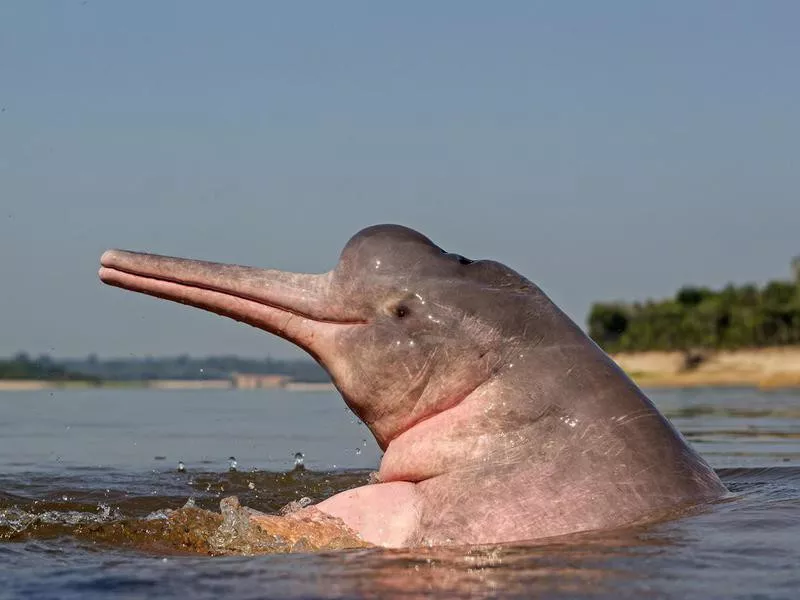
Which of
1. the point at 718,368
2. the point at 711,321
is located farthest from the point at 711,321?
the point at 718,368

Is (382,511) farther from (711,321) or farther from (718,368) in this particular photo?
(711,321)

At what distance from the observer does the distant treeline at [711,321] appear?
90688mm

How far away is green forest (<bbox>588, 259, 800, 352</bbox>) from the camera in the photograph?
90.7 m

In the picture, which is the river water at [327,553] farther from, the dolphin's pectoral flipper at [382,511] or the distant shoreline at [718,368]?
the distant shoreline at [718,368]

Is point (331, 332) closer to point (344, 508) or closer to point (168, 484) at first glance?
point (344, 508)

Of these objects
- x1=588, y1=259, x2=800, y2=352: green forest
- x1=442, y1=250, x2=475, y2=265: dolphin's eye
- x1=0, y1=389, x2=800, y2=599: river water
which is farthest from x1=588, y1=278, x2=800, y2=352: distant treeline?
x1=442, y1=250, x2=475, y2=265: dolphin's eye

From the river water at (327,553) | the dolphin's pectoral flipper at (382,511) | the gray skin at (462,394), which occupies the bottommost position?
the river water at (327,553)

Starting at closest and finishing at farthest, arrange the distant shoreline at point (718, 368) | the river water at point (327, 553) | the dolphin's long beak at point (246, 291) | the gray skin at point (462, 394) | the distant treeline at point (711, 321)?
the river water at point (327, 553), the gray skin at point (462, 394), the dolphin's long beak at point (246, 291), the distant shoreline at point (718, 368), the distant treeline at point (711, 321)

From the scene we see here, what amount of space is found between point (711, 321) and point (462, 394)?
93.6m

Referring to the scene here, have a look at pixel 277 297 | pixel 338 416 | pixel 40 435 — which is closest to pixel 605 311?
pixel 338 416

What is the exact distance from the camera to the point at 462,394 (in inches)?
280

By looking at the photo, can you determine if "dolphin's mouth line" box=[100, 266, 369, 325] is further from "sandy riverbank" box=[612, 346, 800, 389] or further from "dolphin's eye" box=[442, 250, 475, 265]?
"sandy riverbank" box=[612, 346, 800, 389]

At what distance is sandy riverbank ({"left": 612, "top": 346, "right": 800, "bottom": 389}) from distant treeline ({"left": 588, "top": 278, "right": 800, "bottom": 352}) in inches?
32.3

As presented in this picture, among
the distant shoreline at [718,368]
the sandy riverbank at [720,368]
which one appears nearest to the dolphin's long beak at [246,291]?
the distant shoreline at [718,368]
